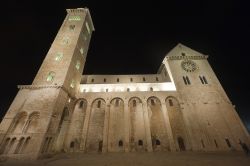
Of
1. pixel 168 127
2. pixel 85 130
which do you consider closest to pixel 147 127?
pixel 168 127

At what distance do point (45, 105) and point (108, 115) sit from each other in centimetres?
1039

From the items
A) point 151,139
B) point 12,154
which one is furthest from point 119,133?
point 12,154

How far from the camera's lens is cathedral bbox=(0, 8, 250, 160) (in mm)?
15547

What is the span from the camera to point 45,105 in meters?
16.5

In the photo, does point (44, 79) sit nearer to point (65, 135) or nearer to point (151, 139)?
point (65, 135)

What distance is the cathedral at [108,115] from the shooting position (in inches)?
612

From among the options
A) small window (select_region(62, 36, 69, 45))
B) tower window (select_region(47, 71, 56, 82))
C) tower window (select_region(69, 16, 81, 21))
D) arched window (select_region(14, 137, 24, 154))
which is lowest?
arched window (select_region(14, 137, 24, 154))

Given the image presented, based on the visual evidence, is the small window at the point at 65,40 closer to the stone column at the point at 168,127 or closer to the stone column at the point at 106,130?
the stone column at the point at 106,130

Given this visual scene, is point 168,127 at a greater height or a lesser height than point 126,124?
lesser

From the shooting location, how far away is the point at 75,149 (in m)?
19.5

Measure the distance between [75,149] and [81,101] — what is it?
8.54m

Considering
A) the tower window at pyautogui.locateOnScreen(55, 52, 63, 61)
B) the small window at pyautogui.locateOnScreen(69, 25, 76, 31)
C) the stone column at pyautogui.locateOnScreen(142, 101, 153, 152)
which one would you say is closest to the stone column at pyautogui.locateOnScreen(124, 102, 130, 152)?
the stone column at pyautogui.locateOnScreen(142, 101, 153, 152)

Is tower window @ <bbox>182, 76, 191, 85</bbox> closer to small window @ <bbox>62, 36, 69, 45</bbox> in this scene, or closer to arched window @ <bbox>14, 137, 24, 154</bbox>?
small window @ <bbox>62, 36, 69, 45</bbox>

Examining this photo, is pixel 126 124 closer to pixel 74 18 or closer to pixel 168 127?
pixel 168 127
